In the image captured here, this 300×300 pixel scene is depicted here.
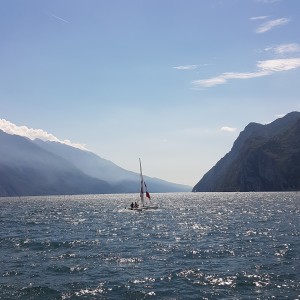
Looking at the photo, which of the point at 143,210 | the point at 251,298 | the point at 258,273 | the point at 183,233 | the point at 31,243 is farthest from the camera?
the point at 143,210

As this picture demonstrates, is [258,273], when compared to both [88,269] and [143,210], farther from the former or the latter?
[143,210]

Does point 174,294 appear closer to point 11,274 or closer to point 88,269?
point 88,269

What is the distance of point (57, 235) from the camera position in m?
64.6

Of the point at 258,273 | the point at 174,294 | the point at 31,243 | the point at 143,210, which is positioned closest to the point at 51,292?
the point at 174,294

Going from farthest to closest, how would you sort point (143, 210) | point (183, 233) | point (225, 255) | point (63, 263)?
point (143, 210)
point (183, 233)
point (225, 255)
point (63, 263)

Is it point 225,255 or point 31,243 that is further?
point 31,243

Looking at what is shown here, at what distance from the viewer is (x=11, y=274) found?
34.6m

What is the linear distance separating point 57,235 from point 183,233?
1984cm

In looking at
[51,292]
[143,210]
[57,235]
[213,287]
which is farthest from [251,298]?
[143,210]

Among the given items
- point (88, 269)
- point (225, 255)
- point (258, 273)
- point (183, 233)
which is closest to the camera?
point (258, 273)

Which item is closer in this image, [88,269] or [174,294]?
[174,294]

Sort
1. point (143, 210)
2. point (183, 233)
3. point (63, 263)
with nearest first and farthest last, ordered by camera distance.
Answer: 1. point (63, 263)
2. point (183, 233)
3. point (143, 210)

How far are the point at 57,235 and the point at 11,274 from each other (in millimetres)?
30252

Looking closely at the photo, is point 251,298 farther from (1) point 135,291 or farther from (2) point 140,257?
(2) point 140,257
